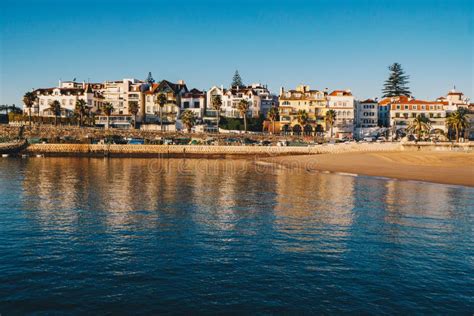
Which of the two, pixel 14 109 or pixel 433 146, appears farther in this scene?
pixel 14 109

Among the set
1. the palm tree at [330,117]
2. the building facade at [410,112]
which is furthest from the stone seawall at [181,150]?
the building facade at [410,112]

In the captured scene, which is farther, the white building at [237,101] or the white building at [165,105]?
the white building at [237,101]

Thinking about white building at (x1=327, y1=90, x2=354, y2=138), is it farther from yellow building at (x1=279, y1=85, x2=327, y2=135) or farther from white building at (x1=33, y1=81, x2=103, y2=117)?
white building at (x1=33, y1=81, x2=103, y2=117)

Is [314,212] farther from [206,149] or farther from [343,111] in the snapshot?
[343,111]

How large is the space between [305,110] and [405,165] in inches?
2496

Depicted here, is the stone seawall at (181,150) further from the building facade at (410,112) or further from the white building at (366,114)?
the white building at (366,114)

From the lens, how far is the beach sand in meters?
53.0

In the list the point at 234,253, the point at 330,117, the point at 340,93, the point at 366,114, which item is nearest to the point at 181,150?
the point at 330,117

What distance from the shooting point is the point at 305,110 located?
12750cm

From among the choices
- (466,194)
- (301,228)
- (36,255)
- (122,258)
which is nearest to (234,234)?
(301,228)

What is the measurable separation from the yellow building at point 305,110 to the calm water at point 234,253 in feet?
297

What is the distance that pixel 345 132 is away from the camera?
413 feet

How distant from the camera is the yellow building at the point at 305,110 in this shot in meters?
127

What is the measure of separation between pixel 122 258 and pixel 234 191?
22294 millimetres
